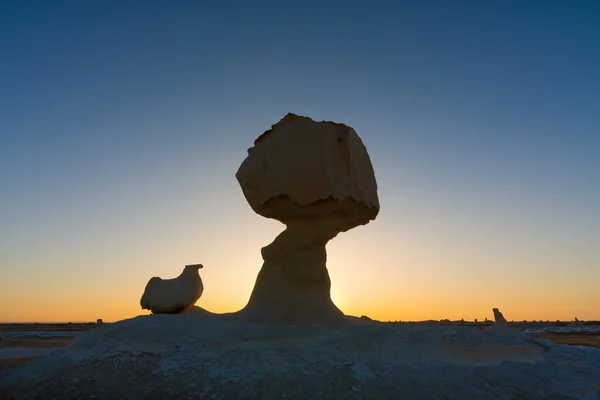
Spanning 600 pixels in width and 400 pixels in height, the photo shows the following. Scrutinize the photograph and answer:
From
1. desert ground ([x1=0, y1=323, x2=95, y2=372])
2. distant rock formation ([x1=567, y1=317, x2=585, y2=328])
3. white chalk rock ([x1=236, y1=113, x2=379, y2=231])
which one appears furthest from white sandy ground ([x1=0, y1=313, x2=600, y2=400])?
distant rock formation ([x1=567, y1=317, x2=585, y2=328])

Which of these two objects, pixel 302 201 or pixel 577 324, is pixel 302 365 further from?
pixel 577 324

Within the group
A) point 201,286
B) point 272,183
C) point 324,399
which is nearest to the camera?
point 324,399

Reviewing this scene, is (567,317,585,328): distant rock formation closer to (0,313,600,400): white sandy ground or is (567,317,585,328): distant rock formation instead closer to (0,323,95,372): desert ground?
(0,323,95,372): desert ground

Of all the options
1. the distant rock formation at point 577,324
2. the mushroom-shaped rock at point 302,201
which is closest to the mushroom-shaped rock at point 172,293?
the mushroom-shaped rock at point 302,201

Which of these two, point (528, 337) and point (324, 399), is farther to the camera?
point (528, 337)

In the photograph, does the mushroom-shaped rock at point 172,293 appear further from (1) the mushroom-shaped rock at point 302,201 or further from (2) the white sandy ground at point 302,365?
(2) the white sandy ground at point 302,365

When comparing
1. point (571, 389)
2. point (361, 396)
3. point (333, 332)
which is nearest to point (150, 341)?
point (333, 332)

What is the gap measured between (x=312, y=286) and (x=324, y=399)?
4.98 metres

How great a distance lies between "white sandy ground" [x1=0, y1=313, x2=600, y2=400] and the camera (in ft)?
24.4

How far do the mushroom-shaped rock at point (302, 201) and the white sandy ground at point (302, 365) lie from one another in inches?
66.8

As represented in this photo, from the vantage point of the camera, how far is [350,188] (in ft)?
38.6

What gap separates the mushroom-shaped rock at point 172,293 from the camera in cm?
1470

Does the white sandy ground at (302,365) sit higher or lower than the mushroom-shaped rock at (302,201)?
lower

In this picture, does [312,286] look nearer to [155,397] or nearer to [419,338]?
[419,338]
